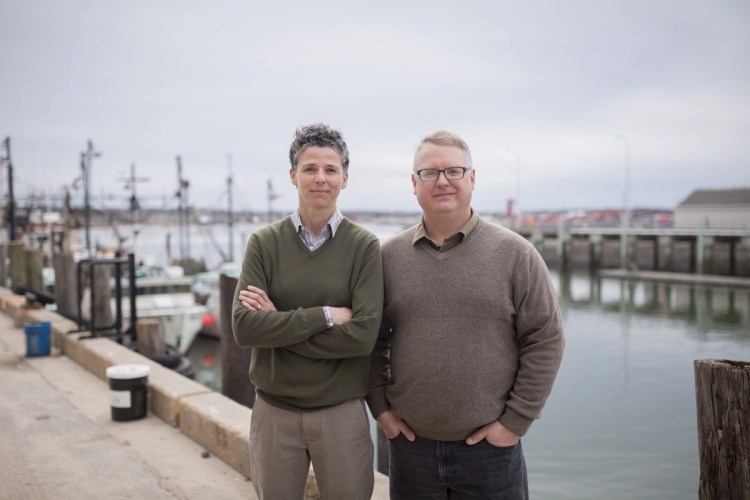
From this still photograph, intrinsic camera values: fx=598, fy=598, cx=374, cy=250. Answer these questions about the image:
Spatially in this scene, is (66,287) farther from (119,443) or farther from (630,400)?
(630,400)

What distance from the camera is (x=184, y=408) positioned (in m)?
5.71

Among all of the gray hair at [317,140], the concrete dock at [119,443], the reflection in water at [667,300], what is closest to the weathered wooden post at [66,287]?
the concrete dock at [119,443]

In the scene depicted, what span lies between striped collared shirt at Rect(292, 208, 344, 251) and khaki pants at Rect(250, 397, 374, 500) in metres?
0.78

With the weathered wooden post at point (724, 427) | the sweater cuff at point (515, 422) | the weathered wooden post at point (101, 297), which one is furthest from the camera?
the weathered wooden post at point (101, 297)

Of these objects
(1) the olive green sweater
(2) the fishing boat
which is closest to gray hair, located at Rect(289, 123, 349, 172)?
(1) the olive green sweater

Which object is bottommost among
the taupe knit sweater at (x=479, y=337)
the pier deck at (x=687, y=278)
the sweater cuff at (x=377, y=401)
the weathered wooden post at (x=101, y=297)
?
the pier deck at (x=687, y=278)

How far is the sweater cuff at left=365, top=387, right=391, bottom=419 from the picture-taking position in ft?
9.48

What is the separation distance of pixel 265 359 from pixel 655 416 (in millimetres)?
14111

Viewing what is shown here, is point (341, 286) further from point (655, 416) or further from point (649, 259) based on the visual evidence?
point (649, 259)

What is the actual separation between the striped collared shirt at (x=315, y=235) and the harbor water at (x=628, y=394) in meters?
8.80

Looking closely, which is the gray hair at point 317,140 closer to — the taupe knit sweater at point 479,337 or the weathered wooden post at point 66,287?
the taupe knit sweater at point 479,337

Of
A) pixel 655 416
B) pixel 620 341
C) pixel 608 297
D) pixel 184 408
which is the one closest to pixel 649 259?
pixel 608 297

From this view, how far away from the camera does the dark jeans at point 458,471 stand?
2.64 meters

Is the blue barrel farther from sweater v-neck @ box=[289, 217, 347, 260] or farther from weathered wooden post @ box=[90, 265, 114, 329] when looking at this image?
sweater v-neck @ box=[289, 217, 347, 260]
